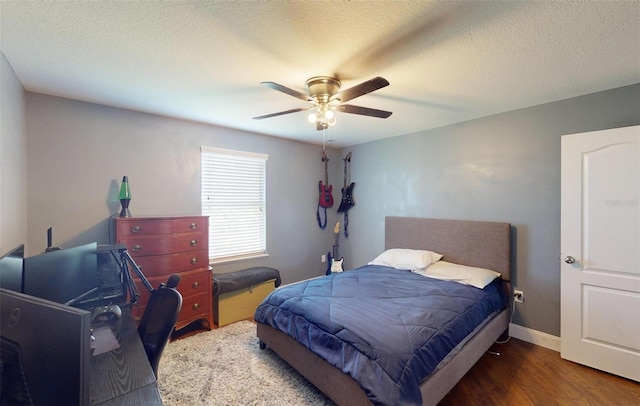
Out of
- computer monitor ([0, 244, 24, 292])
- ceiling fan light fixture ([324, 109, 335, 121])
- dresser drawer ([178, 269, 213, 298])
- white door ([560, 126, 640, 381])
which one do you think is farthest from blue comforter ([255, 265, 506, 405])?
computer monitor ([0, 244, 24, 292])

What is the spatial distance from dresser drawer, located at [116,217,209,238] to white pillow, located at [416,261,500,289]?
253 cm

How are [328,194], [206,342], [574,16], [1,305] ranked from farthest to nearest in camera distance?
[328,194] < [206,342] < [574,16] < [1,305]

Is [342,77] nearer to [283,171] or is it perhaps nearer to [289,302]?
[289,302]

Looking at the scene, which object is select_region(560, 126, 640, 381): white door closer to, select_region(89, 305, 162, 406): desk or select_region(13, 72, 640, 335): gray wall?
select_region(13, 72, 640, 335): gray wall

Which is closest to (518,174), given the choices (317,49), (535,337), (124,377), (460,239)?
(460,239)

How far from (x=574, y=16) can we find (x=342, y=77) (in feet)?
4.40

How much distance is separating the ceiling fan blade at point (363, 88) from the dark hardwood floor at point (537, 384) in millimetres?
2221

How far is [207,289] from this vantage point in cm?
296

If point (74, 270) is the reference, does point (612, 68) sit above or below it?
above

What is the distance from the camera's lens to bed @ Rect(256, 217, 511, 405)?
1.56m

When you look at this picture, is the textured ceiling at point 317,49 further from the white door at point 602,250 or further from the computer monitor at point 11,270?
the computer monitor at point 11,270

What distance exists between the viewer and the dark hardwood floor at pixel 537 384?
195 cm

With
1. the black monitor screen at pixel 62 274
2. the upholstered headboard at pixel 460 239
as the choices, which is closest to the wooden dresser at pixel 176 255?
the black monitor screen at pixel 62 274

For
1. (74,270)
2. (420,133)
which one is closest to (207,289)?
(74,270)
